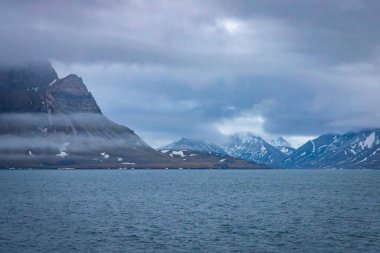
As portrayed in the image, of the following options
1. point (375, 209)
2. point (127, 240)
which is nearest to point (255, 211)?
point (375, 209)

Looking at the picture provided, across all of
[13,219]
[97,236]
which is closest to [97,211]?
[13,219]

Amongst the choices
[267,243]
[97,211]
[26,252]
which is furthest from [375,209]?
[26,252]

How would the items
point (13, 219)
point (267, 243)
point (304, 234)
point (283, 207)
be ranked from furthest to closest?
point (283, 207) < point (13, 219) < point (304, 234) < point (267, 243)

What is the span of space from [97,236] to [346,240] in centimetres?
3997

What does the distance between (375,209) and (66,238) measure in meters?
79.8

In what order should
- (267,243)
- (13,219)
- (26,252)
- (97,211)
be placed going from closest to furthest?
(26,252) < (267,243) < (13,219) < (97,211)

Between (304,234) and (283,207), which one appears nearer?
(304,234)

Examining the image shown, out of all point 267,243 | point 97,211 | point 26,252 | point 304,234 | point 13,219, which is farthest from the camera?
point 97,211

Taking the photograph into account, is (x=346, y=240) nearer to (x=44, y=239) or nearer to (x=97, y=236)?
(x=97, y=236)

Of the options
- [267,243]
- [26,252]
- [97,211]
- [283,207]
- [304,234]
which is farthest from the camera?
[283,207]

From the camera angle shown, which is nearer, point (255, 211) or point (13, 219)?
point (13, 219)

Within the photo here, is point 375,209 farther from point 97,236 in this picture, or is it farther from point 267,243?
point 97,236

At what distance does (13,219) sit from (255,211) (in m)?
55.5

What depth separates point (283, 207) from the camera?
129625mm
